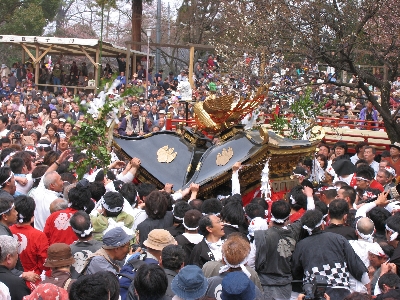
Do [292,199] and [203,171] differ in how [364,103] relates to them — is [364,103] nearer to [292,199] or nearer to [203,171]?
[203,171]

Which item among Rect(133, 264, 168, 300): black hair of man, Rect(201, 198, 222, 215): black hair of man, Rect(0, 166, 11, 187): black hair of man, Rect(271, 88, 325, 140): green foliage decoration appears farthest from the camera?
Rect(271, 88, 325, 140): green foliage decoration

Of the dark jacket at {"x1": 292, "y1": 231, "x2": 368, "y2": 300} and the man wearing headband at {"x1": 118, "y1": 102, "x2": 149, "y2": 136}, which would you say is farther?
the man wearing headband at {"x1": 118, "y1": 102, "x2": 149, "y2": 136}

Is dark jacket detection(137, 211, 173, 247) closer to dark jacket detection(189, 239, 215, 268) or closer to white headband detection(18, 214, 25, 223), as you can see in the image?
dark jacket detection(189, 239, 215, 268)

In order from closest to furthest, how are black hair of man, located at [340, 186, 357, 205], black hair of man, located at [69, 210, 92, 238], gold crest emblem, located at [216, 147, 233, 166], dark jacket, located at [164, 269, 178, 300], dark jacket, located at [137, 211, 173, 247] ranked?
dark jacket, located at [164, 269, 178, 300], black hair of man, located at [69, 210, 92, 238], dark jacket, located at [137, 211, 173, 247], black hair of man, located at [340, 186, 357, 205], gold crest emblem, located at [216, 147, 233, 166]

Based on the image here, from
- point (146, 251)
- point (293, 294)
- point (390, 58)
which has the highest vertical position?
point (390, 58)

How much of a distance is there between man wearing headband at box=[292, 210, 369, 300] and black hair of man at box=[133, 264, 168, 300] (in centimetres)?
157

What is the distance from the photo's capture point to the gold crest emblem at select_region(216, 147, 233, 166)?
9.65 meters

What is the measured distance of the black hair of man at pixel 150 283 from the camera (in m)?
4.30

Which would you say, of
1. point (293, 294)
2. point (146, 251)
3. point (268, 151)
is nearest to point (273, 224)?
point (293, 294)

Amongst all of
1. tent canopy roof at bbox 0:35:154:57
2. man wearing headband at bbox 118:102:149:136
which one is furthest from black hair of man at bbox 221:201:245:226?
tent canopy roof at bbox 0:35:154:57

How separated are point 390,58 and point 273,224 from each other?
894cm

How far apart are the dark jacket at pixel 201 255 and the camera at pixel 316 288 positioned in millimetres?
965

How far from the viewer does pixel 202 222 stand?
579 cm

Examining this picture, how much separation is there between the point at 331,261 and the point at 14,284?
255 cm
